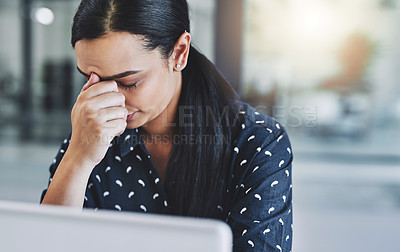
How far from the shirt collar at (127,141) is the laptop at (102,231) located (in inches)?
28.6

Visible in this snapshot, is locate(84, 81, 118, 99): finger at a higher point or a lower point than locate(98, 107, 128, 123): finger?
higher

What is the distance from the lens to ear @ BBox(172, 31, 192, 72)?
105 centimetres

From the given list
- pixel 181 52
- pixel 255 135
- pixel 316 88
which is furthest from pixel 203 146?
pixel 316 88

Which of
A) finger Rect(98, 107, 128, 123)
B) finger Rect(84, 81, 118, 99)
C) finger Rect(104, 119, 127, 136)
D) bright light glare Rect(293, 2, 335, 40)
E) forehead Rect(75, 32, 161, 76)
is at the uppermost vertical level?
bright light glare Rect(293, 2, 335, 40)

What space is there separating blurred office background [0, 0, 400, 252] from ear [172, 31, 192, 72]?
1.79m

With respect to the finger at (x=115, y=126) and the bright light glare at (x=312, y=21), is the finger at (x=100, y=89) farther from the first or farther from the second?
the bright light glare at (x=312, y=21)

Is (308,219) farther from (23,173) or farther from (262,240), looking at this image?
(23,173)

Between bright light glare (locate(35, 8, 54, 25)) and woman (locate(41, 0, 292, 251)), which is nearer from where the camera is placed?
woman (locate(41, 0, 292, 251))

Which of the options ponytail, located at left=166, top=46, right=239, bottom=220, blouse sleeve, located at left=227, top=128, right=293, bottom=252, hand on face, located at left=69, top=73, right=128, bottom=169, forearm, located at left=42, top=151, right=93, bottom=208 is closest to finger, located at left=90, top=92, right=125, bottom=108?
hand on face, located at left=69, top=73, right=128, bottom=169

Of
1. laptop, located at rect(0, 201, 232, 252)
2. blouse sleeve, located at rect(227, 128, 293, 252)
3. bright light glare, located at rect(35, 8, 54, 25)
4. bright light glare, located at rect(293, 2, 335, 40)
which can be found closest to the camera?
laptop, located at rect(0, 201, 232, 252)

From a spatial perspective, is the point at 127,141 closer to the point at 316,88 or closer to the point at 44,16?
the point at 316,88

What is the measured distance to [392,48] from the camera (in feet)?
12.0

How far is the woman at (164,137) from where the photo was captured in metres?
0.91

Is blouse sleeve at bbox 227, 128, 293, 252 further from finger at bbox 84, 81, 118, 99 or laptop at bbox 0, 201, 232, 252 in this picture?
laptop at bbox 0, 201, 232, 252
